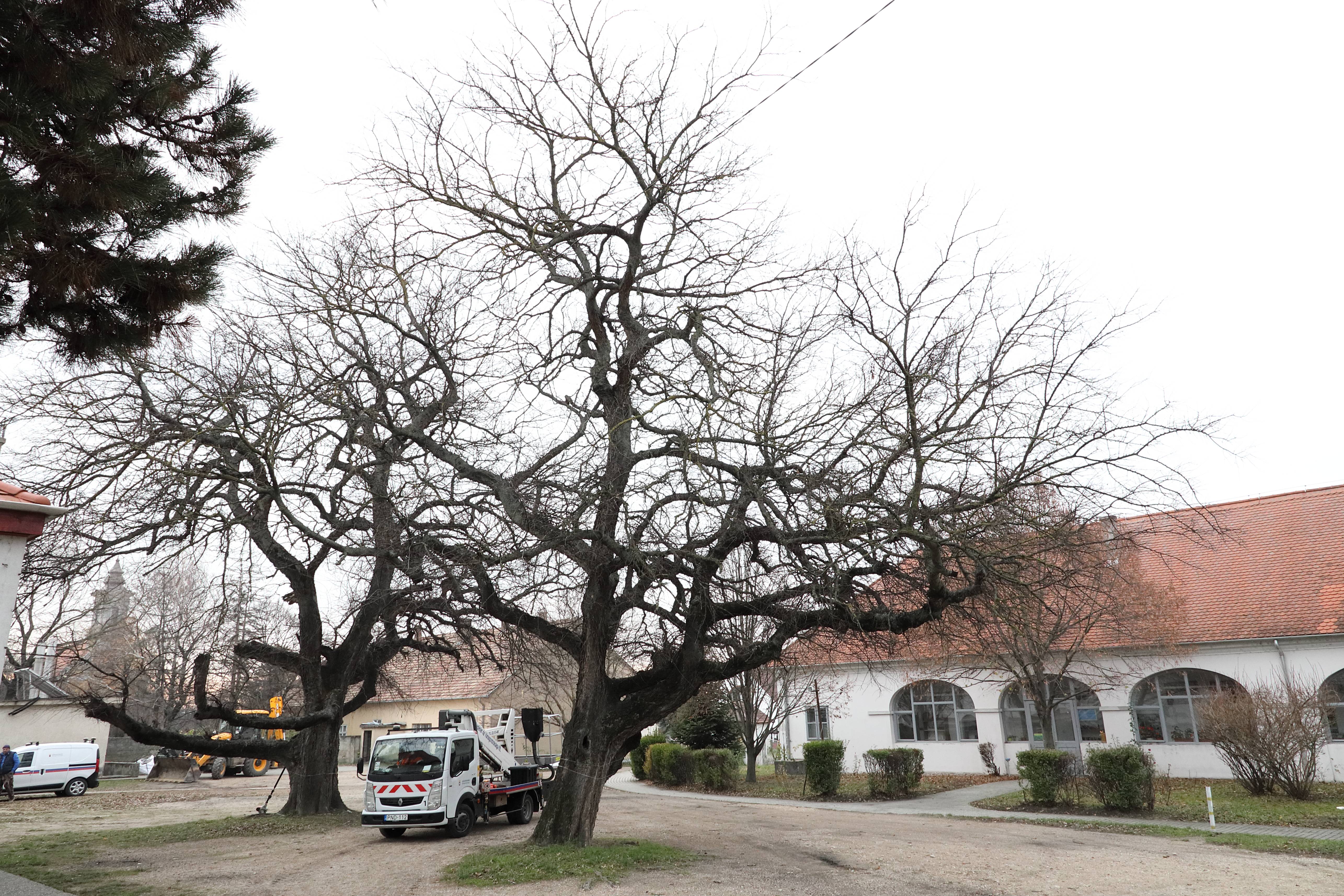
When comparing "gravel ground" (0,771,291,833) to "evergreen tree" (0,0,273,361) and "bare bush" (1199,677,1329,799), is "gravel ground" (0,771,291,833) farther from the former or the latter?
"bare bush" (1199,677,1329,799)

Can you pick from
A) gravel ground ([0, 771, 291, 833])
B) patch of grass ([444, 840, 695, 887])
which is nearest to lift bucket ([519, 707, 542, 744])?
patch of grass ([444, 840, 695, 887])

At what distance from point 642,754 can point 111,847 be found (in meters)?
22.7

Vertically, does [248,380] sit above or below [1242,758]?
above

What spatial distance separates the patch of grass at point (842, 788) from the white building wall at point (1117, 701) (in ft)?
2.69

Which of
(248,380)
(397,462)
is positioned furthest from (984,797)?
(248,380)

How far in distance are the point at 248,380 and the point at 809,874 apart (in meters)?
11.4

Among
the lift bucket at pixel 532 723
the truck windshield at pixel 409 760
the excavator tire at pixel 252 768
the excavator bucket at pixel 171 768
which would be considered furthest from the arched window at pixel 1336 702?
the excavator bucket at pixel 171 768

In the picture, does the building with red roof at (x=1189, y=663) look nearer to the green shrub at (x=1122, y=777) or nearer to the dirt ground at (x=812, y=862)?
the green shrub at (x=1122, y=777)

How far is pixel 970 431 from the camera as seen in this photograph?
11.3 meters

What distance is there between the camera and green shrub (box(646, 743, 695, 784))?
3219cm

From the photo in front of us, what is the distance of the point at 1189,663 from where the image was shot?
24.6 m

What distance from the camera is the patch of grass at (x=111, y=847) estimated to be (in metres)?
12.1

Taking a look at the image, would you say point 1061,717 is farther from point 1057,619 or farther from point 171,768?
point 171,768

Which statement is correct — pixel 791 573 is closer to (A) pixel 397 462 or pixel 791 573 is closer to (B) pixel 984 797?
(A) pixel 397 462
